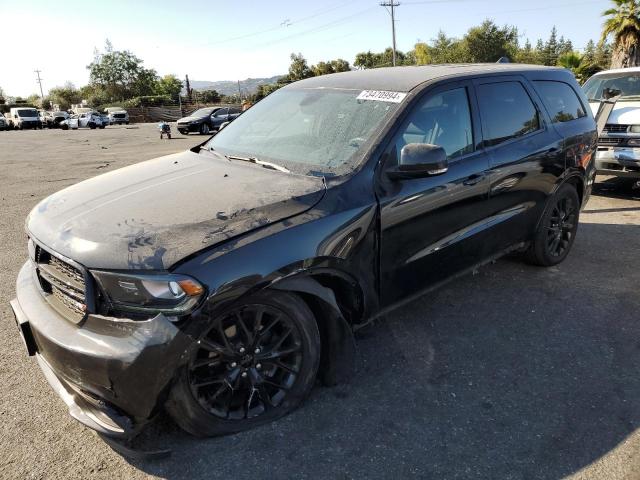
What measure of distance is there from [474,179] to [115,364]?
251 cm

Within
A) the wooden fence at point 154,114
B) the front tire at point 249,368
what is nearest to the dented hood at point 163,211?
the front tire at point 249,368

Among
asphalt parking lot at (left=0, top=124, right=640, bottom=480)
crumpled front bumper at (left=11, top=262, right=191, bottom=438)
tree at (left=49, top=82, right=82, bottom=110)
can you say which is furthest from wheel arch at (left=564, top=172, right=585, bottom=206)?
tree at (left=49, top=82, right=82, bottom=110)

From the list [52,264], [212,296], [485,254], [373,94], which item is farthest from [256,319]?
[485,254]

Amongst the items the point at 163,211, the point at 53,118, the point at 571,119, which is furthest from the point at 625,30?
the point at 53,118

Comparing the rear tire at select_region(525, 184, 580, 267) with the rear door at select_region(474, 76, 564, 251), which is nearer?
the rear door at select_region(474, 76, 564, 251)

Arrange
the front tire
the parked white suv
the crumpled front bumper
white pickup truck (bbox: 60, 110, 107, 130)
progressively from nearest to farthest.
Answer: the crumpled front bumper, the front tire, white pickup truck (bbox: 60, 110, 107, 130), the parked white suv

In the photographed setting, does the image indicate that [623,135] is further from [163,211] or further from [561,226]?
[163,211]

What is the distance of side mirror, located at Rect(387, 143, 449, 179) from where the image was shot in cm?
274

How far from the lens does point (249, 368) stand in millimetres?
2445

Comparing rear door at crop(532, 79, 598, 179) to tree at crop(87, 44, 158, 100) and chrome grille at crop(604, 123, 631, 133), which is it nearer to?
chrome grille at crop(604, 123, 631, 133)

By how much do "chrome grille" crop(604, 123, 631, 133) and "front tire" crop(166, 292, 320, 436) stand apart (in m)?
6.54

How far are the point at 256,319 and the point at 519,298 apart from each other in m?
2.56

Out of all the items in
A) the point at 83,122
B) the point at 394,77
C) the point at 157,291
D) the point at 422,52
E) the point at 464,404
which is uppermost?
the point at 422,52

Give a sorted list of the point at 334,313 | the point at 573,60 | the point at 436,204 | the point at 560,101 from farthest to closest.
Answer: the point at 573,60, the point at 560,101, the point at 436,204, the point at 334,313
